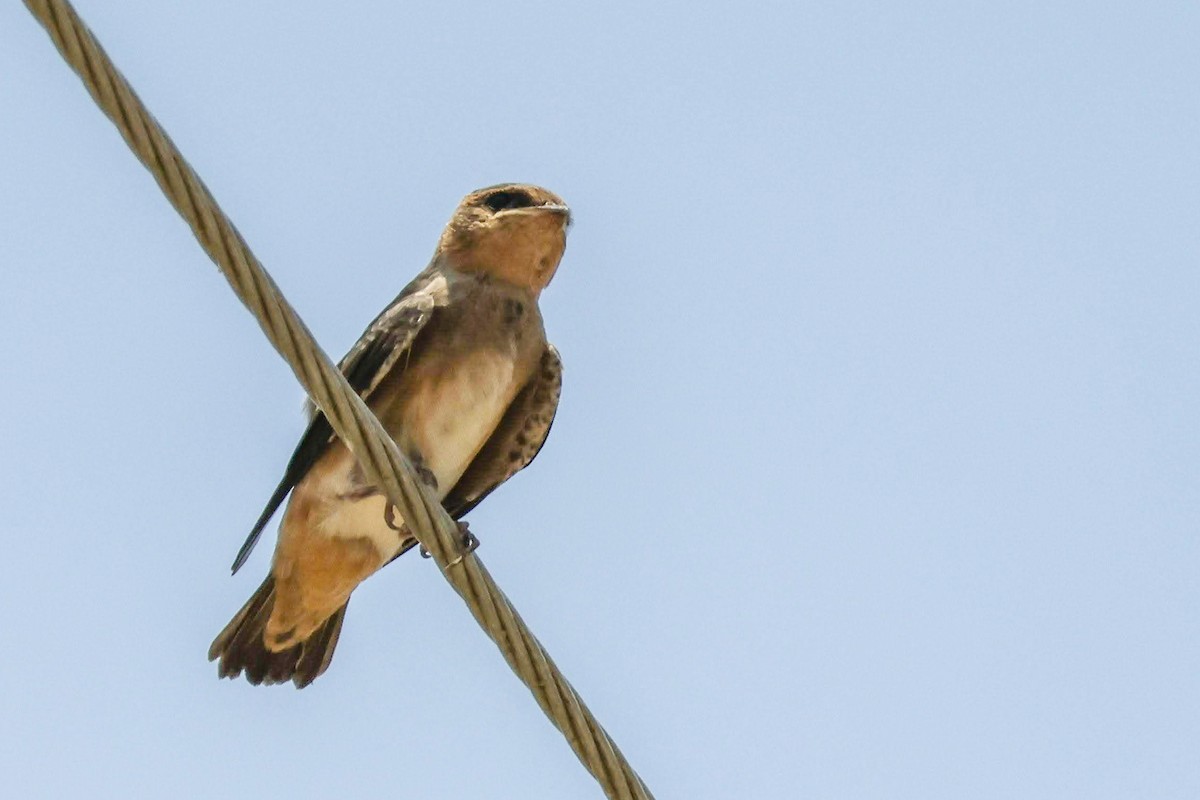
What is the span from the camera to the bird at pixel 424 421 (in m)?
7.98

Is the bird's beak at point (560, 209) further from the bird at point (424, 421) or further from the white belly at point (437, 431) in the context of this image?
the white belly at point (437, 431)

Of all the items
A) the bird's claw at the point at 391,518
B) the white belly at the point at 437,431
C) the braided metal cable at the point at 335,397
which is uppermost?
the white belly at the point at 437,431

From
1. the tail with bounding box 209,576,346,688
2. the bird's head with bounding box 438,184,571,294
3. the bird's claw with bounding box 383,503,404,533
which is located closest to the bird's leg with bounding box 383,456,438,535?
the bird's claw with bounding box 383,503,404,533

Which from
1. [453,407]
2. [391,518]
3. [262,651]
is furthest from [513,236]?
[262,651]

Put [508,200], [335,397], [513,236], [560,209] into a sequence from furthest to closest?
1. [508,200]
2. [560,209]
3. [513,236]
4. [335,397]

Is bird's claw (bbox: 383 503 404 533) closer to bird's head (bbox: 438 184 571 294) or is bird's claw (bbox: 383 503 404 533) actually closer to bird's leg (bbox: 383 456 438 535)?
bird's leg (bbox: 383 456 438 535)

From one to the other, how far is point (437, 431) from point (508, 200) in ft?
4.68

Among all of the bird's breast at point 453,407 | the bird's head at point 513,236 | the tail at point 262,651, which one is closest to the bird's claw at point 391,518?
the bird's breast at point 453,407

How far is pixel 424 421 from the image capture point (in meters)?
7.99

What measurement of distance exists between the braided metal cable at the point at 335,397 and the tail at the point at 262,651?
10.9ft

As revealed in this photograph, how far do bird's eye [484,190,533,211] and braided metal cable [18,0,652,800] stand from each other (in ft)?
12.1

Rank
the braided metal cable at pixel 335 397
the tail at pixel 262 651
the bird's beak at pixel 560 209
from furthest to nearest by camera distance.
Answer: the bird's beak at pixel 560 209
the tail at pixel 262 651
the braided metal cable at pixel 335 397

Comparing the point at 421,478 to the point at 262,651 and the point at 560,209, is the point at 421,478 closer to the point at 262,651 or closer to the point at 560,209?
the point at 262,651

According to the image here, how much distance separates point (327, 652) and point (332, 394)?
156 inches
